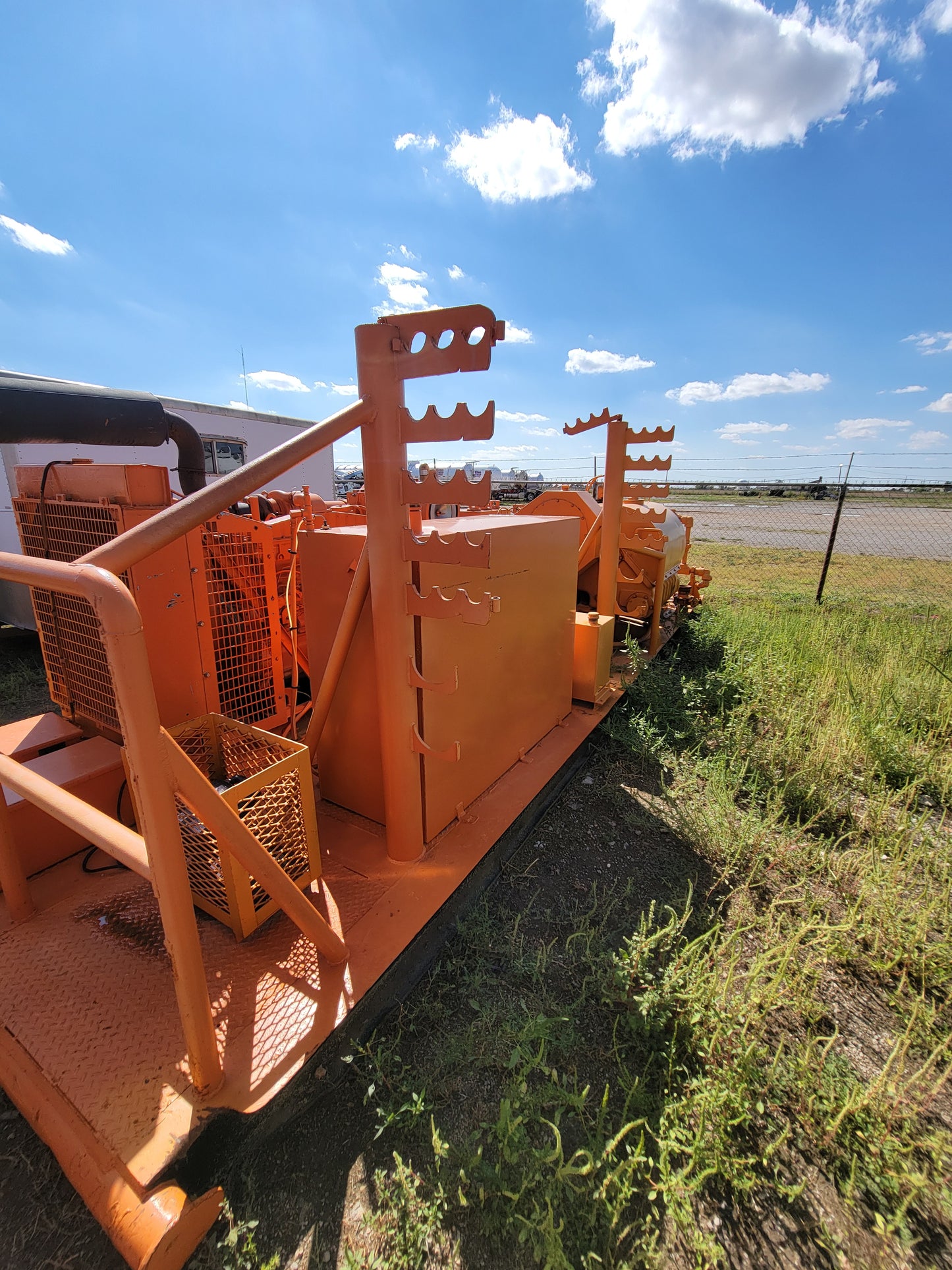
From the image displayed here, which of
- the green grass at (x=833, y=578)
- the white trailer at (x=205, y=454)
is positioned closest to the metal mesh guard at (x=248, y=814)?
the white trailer at (x=205, y=454)

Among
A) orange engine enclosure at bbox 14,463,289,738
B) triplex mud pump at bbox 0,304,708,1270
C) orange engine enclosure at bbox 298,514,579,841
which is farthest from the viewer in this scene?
orange engine enclosure at bbox 298,514,579,841

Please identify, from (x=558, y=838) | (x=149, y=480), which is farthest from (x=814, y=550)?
(x=149, y=480)

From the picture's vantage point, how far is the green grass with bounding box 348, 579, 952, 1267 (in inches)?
55.0

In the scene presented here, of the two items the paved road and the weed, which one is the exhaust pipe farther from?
the paved road

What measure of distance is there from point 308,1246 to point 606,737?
9.82 feet

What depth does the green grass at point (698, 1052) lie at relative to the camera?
4.58 feet

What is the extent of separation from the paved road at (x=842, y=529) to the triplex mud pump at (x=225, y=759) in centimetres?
1805

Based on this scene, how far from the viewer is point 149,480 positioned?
2.10 m

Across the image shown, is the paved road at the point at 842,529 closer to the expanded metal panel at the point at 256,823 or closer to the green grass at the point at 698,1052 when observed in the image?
the green grass at the point at 698,1052

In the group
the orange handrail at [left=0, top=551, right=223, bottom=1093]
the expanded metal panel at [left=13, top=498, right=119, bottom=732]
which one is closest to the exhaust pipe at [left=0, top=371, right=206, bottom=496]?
the expanded metal panel at [left=13, top=498, right=119, bottom=732]

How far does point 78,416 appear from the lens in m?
2.02

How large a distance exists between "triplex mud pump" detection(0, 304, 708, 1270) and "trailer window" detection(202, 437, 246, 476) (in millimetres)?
5796

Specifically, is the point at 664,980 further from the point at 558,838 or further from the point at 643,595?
the point at 643,595

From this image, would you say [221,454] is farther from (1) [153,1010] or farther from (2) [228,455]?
(1) [153,1010]
